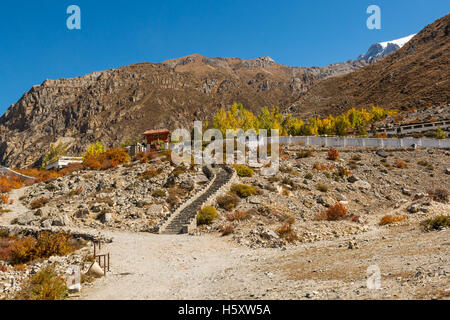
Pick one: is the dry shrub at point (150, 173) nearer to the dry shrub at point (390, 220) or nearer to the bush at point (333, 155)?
the bush at point (333, 155)

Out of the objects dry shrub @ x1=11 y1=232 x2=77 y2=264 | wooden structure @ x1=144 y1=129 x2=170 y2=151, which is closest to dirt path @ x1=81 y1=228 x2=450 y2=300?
dry shrub @ x1=11 y1=232 x2=77 y2=264

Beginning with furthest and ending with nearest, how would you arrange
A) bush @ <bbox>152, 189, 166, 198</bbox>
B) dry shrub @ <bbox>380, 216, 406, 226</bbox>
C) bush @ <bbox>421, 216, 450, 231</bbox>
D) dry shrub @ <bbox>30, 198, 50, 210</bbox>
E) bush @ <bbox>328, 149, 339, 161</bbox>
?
bush @ <bbox>328, 149, 339, 161</bbox>, dry shrub @ <bbox>30, 198, 50, 210</bbox>, bush @ <bbox>152, 189, 166, 198</bbox>, dry shrub @ <bbox>380, 216, 406, 226</bbox>, bush @ <bbox>421, 216, 450, 231</bbox>

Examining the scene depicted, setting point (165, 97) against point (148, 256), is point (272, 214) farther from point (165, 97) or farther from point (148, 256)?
point (165, 97)

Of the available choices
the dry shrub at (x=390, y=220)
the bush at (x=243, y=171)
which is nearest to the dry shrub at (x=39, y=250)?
the bush at (x=243, y=171)

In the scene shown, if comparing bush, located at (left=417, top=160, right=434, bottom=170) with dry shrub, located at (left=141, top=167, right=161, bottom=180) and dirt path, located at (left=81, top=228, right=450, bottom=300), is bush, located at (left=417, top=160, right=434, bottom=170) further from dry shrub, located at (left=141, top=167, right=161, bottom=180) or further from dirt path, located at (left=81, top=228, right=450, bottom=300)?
dry shrub, located at (left=141, top=167, right=161, bottom=180)

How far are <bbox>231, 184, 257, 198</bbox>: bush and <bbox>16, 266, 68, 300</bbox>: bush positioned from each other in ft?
56.8

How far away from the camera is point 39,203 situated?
29.9m

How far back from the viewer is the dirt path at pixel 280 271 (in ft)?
27.7

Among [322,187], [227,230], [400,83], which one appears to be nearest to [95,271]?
[227,230]

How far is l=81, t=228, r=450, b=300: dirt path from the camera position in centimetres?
845

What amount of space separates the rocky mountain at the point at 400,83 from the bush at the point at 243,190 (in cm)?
7573

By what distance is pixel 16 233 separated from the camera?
829 inches

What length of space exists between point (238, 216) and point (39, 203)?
61.8 feet

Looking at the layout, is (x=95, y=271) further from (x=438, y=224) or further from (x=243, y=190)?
(x=243, y=190)
